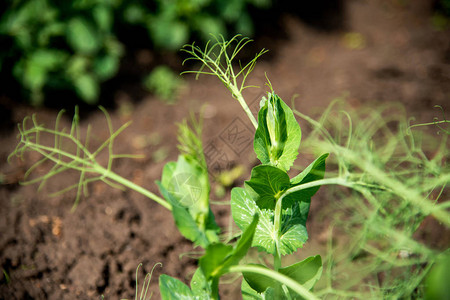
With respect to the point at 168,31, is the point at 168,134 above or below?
below

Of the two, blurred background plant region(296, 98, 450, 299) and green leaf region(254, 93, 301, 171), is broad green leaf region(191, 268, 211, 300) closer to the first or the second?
green leaf region(254, 93, 301, 171)

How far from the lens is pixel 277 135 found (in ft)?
2.72

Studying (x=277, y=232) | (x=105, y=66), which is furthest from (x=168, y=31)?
(x=277, y=232)

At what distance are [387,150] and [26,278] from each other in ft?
5.44

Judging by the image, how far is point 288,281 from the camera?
0.62 m

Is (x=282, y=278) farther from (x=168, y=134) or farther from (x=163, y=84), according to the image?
(x=163, y=84)

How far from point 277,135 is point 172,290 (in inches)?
18.0

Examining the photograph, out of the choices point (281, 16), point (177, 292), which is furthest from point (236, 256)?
point (281, 16)

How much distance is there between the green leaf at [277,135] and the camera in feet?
2.69

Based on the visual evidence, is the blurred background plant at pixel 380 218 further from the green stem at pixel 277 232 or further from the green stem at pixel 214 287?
the green stem at pixel 214 287

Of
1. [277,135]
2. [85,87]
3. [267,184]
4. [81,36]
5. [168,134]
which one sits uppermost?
[81,36]

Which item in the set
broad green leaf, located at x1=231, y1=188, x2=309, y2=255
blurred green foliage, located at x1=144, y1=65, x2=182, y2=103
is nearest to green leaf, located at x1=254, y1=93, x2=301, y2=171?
broad green leaf, located at x1=231, y1=188, x2=309, y2=255

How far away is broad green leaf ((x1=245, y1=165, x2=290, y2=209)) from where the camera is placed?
780mm

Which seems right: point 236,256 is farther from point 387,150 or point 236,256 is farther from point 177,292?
point 387,150
